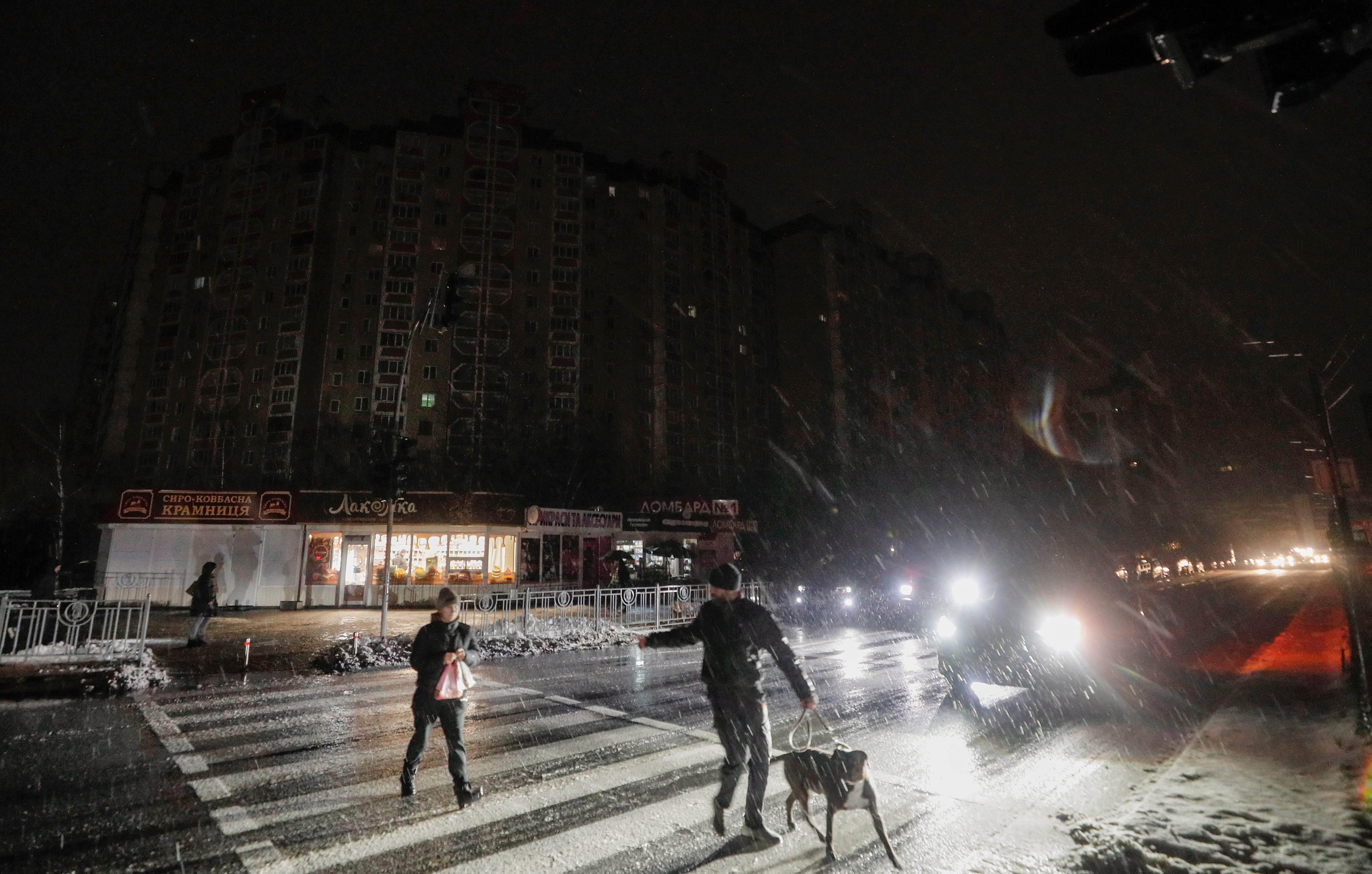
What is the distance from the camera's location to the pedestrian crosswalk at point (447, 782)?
4.30 metres

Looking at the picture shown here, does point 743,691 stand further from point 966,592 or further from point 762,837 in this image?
point 966,592

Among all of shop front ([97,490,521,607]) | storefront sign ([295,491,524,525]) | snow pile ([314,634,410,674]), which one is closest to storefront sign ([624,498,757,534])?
storefront sign ([295,491,524,525])

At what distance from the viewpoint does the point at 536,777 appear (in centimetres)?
581

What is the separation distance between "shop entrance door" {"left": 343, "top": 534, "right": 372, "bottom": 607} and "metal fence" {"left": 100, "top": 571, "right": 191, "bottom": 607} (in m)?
5.13

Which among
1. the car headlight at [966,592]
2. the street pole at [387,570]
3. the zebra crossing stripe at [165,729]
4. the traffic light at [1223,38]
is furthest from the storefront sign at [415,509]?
the traffic light at [1223,38]

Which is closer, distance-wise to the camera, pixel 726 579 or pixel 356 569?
pixel 726 579

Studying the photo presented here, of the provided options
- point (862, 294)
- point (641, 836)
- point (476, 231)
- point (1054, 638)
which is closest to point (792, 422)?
point (862, 294)

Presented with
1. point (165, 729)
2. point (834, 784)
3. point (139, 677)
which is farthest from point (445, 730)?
point (139, 677)

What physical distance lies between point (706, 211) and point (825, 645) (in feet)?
213

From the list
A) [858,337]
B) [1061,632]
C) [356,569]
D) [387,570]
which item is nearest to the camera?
[1061,632]

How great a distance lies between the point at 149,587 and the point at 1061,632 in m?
28.7

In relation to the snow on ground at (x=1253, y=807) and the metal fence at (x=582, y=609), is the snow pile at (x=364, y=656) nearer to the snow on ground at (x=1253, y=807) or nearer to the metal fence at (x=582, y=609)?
the metal fence at (x=582, y=609)

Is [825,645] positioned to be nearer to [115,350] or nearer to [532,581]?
[532,581]

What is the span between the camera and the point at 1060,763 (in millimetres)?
6188
